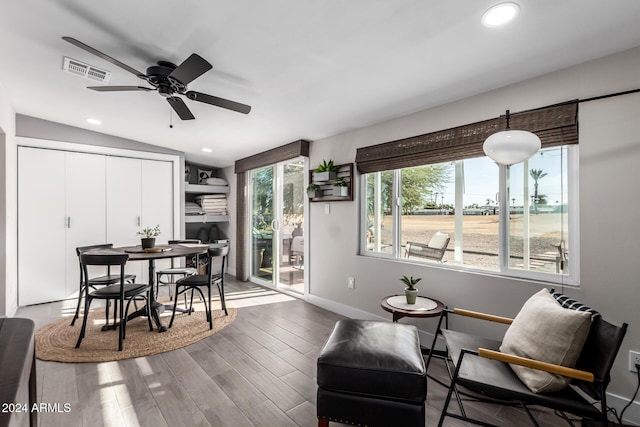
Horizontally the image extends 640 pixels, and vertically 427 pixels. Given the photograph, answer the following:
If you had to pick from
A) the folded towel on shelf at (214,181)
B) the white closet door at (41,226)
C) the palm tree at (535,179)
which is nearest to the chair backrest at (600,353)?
the palm tree at (535,179)

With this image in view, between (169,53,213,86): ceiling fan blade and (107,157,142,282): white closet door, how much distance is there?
3.32 meters

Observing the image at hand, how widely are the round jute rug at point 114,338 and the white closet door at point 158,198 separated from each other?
1.72 meters

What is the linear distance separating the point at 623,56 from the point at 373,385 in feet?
8.12

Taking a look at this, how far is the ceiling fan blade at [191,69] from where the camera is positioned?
181cm

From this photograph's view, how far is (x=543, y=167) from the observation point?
7.38 ft

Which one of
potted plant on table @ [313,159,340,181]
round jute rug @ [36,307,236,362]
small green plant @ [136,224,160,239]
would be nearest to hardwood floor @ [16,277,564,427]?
round jute rug @ [36,307,236,362]

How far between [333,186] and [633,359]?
281 centimetres

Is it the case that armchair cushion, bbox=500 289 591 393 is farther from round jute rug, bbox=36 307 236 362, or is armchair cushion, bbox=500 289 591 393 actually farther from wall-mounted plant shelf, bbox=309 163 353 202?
round jute rug, bbox=36 307 236 362

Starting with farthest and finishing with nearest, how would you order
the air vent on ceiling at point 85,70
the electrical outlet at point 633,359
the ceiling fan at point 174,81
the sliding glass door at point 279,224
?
the sliding glass door at point 279,224
the air vent on ceiling at point 85,70
the ceiling fan at point 174,81
the electrical outlet at point 633,359

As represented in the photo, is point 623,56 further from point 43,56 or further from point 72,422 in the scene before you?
point 43,56

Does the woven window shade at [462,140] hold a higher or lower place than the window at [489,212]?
higher

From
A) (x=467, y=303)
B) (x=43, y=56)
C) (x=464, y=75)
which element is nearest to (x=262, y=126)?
(x=43, y=56)

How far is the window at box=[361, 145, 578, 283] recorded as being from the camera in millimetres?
2174

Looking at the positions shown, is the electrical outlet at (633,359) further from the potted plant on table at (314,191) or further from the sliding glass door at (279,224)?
the sliding glass door at (279,224)
